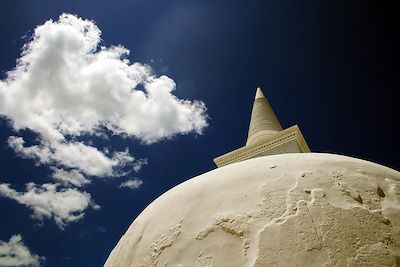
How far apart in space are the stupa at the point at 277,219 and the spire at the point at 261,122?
875 cm

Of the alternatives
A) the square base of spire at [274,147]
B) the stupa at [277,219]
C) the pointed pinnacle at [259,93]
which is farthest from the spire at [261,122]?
the stupa at [277,219]

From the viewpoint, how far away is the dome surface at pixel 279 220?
1.64 metres

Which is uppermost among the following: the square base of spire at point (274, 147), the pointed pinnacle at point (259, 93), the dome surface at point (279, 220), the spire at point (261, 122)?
the pointed pinnacle at point (259, 93)

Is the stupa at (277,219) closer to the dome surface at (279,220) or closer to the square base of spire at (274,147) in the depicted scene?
the dome surface at (279,220)

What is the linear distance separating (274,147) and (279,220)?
874cm

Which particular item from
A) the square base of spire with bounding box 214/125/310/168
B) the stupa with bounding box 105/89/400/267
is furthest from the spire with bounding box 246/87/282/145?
the stupa with bounding box 105/89/400/267

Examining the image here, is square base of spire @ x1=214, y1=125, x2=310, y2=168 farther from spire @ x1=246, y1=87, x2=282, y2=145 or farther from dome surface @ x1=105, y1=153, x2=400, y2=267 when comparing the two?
dome surface @ x1=105, y1=153, x2=400, y2=267

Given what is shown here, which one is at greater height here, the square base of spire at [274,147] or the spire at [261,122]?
the spire at [261,122]

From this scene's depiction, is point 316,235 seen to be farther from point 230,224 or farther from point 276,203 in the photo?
point 230,224

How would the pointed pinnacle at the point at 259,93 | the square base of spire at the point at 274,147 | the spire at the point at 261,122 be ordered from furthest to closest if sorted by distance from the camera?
1. the pointed pinnacle at the point at 259,93
2. the spire at the point at 261,122
3. the square base of spire at the point at 274,147

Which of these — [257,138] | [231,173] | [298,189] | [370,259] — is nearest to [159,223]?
[231,173]

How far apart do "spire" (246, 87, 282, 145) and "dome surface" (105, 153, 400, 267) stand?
345 inches

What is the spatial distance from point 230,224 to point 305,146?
31.8ft

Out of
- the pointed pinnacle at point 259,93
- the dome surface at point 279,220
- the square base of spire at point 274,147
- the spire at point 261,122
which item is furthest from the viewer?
the pointed pinnacle at point 259,93
